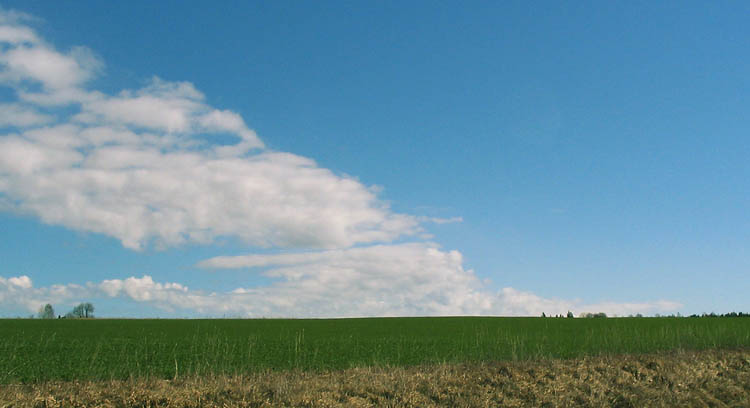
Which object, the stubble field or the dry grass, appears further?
the stubble field

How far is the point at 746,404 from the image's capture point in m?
17.4

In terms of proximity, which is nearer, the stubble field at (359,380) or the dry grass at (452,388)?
the dry grass at (452,388)

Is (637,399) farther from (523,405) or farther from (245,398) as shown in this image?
(245,398)

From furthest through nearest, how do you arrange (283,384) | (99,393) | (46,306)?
(46,306)
(283,384)
(99,393)

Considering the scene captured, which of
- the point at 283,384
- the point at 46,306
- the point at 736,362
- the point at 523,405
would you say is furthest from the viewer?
the point at 46,306

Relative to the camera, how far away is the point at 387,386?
1474 cm

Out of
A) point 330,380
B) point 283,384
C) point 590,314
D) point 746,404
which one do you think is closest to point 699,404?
point 746,404

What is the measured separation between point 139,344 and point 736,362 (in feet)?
85.4

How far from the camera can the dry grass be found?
42.3ft

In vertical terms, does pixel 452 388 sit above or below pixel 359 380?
below

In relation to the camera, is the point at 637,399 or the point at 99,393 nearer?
the point at 99,393

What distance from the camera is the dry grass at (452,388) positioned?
12906 mm

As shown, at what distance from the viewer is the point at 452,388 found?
1526 cm

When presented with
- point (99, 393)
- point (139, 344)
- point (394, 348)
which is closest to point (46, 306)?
point (139, 344)
